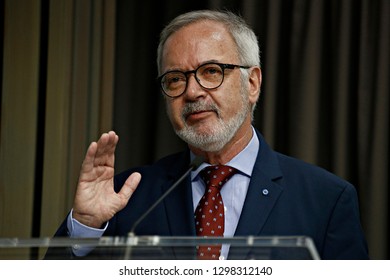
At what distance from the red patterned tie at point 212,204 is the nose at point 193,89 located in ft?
0.69

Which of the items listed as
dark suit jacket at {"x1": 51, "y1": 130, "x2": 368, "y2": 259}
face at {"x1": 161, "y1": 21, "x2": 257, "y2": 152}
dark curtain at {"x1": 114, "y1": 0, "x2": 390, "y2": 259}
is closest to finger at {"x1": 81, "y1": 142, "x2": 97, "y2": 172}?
dark suit jacket at {"x1": 51, "y1": 130, "x2": 368, "y2": 259}

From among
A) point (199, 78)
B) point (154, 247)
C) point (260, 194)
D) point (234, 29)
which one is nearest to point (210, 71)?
point (199, 78)

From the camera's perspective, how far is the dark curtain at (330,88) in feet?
7.67

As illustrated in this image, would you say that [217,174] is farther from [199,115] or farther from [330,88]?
[330,88]

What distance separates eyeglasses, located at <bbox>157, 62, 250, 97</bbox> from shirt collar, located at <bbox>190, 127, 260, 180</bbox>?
218mm

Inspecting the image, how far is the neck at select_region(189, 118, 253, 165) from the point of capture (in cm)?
181

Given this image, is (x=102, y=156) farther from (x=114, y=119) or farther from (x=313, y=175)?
(x=114, y=119)

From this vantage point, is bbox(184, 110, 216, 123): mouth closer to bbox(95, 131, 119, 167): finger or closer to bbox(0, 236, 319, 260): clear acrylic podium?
bbox(95, 131, 119, 167): finger

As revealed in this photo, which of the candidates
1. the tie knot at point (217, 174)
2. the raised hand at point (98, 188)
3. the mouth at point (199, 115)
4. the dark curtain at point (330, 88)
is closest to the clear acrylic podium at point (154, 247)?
A: the raised hand at point (98, 188)

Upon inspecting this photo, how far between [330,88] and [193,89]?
928mm

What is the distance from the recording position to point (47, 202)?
245 cm

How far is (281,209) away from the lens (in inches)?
63.6
